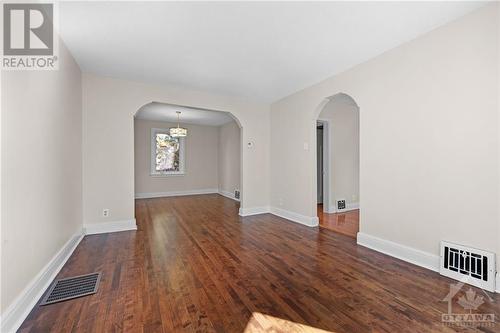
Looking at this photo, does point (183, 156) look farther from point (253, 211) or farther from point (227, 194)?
point (253, 211)

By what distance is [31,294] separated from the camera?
71.1 inches

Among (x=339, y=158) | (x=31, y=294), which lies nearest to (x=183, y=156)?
(x=339, y=158)

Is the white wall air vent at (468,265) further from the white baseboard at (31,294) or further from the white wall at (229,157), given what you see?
the white wall at (229,157)

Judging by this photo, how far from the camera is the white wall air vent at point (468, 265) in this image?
6.61 feet

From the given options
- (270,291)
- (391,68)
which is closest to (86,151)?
(270,291)

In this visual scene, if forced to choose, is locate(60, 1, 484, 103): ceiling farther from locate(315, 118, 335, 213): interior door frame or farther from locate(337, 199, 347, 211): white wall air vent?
locate(337, 199, 347, 211): white wall air vent

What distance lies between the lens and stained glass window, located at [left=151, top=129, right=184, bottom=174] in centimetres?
773

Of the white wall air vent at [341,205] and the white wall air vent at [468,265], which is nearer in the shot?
the white wall air vent at [468,265]

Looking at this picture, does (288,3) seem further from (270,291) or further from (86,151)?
(86,151)

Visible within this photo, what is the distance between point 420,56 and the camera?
2.56 m

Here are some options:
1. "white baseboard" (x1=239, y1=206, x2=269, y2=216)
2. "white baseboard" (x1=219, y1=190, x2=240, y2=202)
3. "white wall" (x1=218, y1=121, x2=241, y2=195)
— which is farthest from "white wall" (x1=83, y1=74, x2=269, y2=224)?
"white baseboard" (x1=219, y1=190, x2=240, y2=202)

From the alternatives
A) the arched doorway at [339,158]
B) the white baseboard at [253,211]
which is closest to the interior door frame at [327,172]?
Answer: the arched doorway at [339,158]

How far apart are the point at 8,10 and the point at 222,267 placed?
9.23 ft

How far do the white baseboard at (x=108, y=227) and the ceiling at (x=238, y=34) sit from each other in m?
2.54
